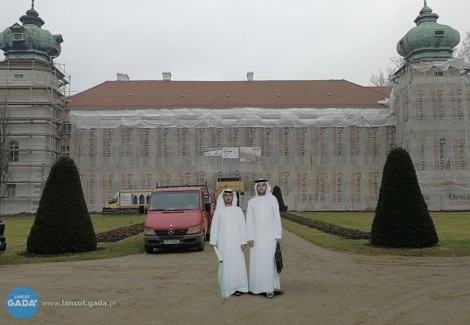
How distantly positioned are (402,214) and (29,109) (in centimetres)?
3931

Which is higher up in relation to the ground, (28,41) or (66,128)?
(28,41)

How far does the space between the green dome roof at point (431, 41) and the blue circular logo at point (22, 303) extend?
42353 millimetres

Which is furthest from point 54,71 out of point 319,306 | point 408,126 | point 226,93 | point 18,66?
point 319,306

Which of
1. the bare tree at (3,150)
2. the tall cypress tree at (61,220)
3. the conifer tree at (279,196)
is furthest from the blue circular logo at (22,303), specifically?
the bare tree at (3,150)

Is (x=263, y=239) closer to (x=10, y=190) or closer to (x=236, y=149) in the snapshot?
(x=236, y=149)

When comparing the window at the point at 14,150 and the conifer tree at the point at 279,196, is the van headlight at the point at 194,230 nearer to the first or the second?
the conifer tree at the point at 279,196

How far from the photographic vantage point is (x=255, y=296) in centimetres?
739

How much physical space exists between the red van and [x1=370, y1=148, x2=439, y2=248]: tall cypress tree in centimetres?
522

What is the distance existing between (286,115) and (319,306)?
125ft

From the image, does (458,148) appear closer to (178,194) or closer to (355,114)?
(355,114)

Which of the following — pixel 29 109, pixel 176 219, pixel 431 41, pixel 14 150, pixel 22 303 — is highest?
pixel 431 41

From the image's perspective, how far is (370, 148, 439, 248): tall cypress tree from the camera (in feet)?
43.7

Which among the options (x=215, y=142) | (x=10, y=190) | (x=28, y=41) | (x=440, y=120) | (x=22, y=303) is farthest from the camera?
(x=28, y=41)

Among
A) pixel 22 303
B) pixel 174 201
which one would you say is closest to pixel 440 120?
pixel 174 201
